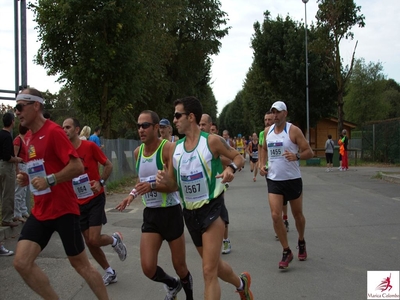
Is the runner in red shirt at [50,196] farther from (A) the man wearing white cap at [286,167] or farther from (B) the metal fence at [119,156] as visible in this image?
(B) the metal fence at [119,156]

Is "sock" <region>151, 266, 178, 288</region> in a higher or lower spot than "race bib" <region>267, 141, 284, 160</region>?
lower

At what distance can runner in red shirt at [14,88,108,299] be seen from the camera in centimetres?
387

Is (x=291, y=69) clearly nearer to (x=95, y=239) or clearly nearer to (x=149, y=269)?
(x=95, y=239)

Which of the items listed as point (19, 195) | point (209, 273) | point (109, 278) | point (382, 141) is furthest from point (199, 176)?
point (382, 141)

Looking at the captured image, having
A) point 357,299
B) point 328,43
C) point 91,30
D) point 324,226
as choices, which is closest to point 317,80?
point 328,43

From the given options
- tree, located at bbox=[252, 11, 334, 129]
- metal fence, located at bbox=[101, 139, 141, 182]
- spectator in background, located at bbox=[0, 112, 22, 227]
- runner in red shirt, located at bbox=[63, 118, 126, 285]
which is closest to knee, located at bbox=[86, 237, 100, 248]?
runner in red shirt, located at bbox=[63, 118, 126, 285]

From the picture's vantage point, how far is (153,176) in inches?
181

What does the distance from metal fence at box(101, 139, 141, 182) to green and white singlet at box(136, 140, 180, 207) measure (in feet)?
40.2

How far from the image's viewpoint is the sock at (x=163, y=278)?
443 centimetres

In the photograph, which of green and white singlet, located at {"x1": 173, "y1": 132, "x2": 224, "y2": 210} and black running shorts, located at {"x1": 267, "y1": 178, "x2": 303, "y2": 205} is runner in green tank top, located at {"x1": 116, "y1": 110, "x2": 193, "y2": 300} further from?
black running shorts, located at {"x1": 267, "y1": 178, "x2": 303, "y2": 205}

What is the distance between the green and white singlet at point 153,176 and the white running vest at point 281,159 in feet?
6.57

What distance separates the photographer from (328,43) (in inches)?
1225

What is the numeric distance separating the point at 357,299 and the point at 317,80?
35.9m

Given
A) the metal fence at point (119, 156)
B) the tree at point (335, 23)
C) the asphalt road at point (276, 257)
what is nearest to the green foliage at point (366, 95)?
the tree at point (335, 23)
